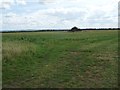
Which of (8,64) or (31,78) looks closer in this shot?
(31,78)

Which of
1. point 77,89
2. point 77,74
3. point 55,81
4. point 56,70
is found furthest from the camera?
point 56,70

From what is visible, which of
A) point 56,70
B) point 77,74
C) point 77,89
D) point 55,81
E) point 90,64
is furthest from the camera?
point 90,64

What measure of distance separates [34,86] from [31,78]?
1.40m

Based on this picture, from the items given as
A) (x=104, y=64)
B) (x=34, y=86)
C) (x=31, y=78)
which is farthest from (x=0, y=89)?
(x=104, y=64)

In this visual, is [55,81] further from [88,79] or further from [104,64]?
[104,64]

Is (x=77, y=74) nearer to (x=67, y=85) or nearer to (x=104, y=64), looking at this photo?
(x=67, y=85)

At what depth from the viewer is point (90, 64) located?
14.4 m

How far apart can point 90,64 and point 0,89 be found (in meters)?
6.16

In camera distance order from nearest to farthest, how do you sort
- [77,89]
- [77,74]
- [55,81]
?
[77,89] → [55,81] → [77,74]

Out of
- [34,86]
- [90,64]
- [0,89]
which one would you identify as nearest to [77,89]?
[34,86]

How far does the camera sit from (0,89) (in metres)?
9.16

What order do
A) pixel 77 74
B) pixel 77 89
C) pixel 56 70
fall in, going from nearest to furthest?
pixel 77 89, pixel 77 74, pixel 56 70

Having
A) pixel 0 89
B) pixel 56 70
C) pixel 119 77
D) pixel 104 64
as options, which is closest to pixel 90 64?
pixel 104 64

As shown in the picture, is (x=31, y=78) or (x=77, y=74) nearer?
(x=31, y=78)
